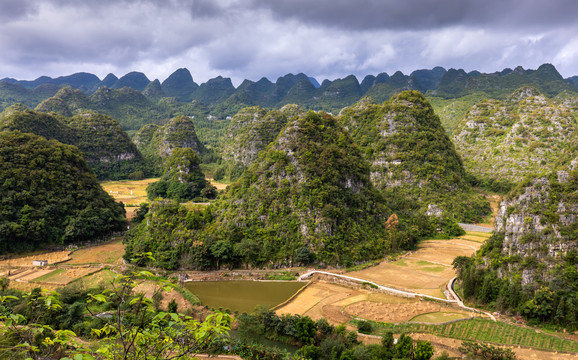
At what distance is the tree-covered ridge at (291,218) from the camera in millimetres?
39469

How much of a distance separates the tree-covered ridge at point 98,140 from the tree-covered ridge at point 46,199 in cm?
4109

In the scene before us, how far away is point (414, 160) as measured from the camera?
2532 inches

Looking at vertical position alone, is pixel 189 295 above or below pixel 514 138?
below

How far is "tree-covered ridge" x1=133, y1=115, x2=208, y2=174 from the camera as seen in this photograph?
350 ft

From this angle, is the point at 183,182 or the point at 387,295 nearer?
the point at 387,295

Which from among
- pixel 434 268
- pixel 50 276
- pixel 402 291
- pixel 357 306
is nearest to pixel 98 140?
pixel 50 276

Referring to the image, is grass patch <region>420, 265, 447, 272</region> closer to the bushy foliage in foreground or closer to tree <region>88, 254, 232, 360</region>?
the bushy foliage in foreground

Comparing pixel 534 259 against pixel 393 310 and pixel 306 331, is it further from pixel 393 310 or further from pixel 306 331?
pixel 306 331

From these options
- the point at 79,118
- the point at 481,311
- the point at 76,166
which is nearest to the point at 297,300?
the point at 481,311

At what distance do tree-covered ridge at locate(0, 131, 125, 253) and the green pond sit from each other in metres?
22.2

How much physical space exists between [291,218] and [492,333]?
2403cm

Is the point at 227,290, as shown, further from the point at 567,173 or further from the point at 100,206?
the point at 567,173

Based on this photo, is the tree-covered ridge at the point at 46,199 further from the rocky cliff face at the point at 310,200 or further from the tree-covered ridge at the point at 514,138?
the tree-covered ridge at the point at 514,138

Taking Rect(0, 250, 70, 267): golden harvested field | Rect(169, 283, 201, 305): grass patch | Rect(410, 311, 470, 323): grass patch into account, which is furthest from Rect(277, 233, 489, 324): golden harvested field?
Rect(0, 250, 70, 267): golden harvested field
